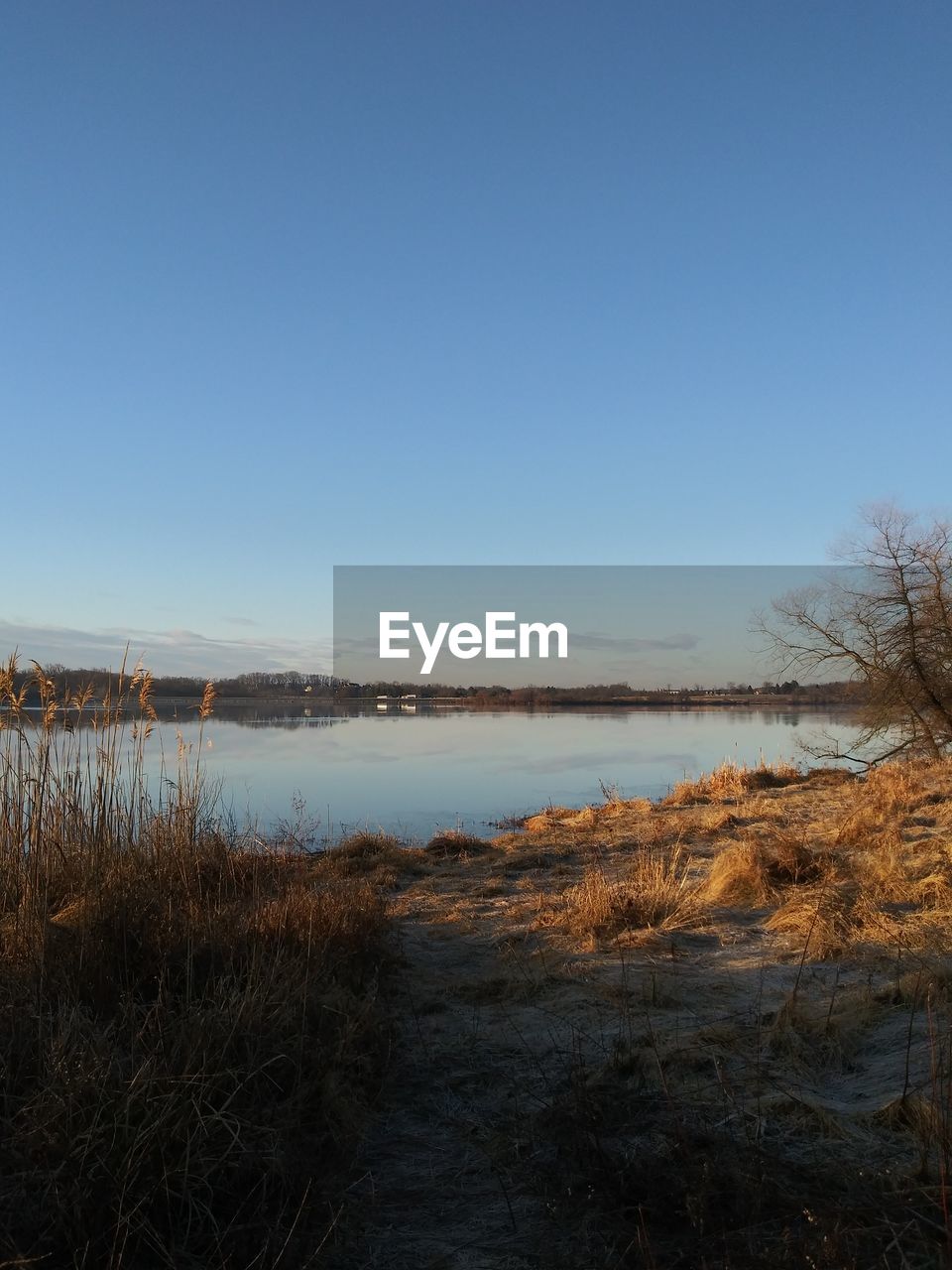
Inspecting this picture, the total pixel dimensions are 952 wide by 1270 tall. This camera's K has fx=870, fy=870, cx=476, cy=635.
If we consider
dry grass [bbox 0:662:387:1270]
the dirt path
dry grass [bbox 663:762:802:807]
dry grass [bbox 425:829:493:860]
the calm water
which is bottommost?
the calm water

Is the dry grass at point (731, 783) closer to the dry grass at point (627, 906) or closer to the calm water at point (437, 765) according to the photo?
the calm water at point (437, 765)

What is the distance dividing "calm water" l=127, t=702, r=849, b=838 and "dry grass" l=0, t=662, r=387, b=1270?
1.92m

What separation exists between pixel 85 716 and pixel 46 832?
1.29m

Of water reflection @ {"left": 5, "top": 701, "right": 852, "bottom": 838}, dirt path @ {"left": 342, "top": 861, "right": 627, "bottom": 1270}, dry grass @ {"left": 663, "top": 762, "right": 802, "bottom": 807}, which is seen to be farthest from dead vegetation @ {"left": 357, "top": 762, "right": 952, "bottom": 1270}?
dry grass @ {"left": 663, "top": 762, "right": 802, "bottom": 807}

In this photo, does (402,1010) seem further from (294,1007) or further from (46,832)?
(46,832)

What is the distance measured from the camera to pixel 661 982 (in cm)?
523

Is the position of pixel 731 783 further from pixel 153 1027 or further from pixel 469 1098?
pixel 153 1027

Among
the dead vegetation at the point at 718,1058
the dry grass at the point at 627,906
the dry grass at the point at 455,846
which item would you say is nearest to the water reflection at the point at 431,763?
the dry grass at the point at 455,846

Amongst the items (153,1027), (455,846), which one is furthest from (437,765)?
(153,1027)

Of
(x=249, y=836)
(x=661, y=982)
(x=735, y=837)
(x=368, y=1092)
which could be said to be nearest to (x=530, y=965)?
(x=661, y=982)

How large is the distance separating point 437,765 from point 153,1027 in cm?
2307

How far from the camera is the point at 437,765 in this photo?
87.0 ft

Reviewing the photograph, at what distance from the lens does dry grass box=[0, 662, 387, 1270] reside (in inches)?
107

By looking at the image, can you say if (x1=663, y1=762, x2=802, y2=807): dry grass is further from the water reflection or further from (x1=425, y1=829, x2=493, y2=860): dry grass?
(x1=425, y1=829, x2=493, y2=860): dry grass
